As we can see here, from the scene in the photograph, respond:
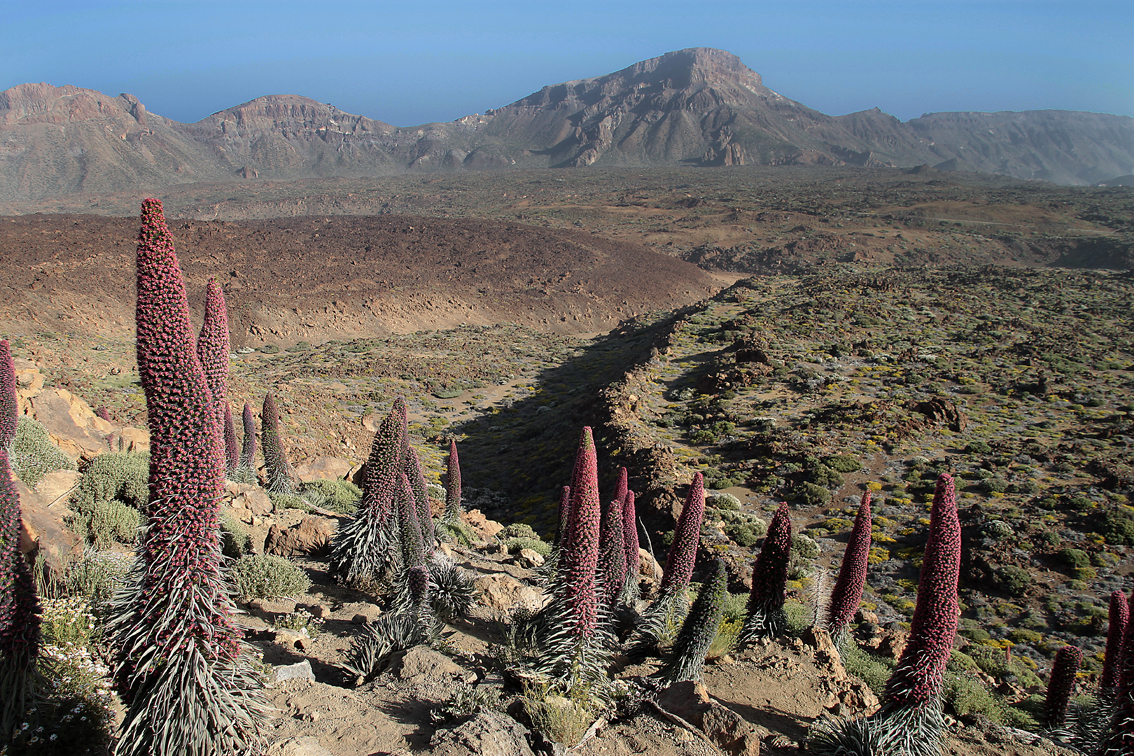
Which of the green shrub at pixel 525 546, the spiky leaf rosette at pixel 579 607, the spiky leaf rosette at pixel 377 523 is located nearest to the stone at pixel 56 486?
the spiky leaf rosette at pixel 377 523

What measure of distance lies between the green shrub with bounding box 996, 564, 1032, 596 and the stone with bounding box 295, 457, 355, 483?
13.6 m

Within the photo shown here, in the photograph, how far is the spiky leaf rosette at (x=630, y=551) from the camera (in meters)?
7.16

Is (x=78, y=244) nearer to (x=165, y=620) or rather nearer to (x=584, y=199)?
(x=165, y=620)

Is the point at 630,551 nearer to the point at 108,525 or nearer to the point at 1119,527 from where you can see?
the point at 108,525

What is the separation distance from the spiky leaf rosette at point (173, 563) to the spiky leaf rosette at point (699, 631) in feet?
11.9

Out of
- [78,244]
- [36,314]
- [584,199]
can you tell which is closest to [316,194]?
[584,199]

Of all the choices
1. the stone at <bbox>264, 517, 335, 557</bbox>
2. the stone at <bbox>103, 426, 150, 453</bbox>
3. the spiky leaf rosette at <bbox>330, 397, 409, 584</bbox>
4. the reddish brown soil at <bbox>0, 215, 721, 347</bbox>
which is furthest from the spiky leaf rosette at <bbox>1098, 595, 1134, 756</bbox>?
the reddish brown soil at <bbox>0, 215, 721, 347</bbox>

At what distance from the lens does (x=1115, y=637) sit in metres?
6.30

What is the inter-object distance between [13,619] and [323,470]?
11671 mm

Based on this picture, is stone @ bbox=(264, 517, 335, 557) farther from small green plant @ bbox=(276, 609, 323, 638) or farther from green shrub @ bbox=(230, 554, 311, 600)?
small green plant @ bbox=(276, 609, 323, 638)

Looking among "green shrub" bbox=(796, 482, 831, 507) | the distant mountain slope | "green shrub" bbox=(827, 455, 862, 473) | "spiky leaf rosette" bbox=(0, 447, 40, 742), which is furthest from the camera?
the distant mountain slope

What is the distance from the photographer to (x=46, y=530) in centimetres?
565

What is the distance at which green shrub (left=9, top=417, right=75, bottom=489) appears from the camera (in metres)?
7.16

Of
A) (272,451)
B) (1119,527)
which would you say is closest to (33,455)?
(272,451)
